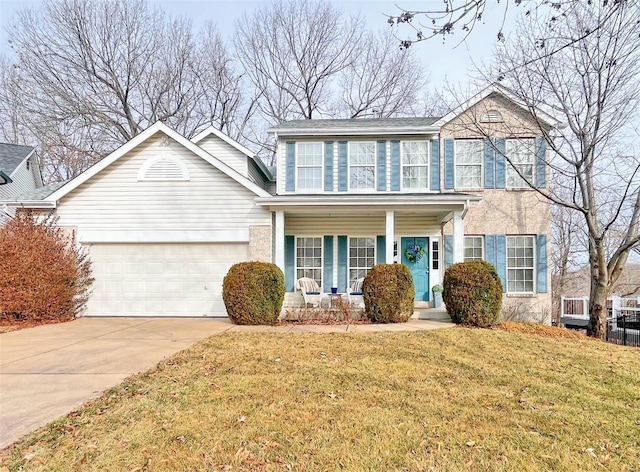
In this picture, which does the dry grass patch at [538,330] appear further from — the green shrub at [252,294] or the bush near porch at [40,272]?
the bush near porch at [40,272]

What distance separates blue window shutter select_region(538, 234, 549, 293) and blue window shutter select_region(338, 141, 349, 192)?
6166mm

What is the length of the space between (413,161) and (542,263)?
495 cm

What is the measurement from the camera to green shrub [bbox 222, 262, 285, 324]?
948 cm

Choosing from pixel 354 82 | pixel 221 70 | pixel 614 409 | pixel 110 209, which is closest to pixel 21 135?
pixel 221 70

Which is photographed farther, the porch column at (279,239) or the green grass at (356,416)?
the porch column at (279,239)

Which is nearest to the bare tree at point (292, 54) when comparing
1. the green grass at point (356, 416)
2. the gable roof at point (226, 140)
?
the gable roof at point (226, 140)

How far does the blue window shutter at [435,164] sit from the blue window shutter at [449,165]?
12.9 inches

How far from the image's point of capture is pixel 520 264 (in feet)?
41.0

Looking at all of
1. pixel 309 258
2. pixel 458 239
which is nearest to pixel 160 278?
pixel 309 258

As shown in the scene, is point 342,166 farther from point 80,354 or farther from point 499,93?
point 80,354

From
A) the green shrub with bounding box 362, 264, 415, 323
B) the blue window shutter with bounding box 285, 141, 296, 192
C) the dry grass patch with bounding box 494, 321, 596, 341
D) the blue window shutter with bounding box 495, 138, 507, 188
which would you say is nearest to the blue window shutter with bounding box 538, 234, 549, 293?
the blue window shutter with bounding box 495, 138, 507, 188

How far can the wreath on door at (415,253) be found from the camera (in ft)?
41.4

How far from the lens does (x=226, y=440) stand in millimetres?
3438

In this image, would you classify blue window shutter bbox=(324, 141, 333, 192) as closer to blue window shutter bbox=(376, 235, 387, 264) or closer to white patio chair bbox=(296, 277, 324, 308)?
blue window shutter bbox=(376, 235, 387, 264)
